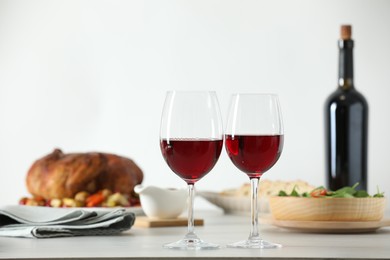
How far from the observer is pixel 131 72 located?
4.07m

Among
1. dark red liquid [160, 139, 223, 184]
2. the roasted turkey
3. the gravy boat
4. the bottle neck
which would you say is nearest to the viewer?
dark red liquid [160, 139, 223, 184]

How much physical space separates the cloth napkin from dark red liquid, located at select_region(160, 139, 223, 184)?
1.05 feet

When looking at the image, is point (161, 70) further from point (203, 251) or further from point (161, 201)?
point (203, 251)

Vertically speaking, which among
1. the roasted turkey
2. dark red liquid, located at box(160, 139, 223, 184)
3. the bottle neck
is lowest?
the roasted turkey

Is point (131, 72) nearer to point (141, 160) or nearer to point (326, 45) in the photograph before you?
point (141, 160)

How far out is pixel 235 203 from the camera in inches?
90.5

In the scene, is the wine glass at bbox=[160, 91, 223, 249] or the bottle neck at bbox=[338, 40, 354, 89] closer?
the wine glass at bbox=[160, 91, 223, 249]

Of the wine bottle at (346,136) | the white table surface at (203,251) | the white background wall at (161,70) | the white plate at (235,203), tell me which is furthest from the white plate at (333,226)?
the white background wall at (161,70)

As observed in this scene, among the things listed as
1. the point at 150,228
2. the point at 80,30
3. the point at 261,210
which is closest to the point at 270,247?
the point at 150,228

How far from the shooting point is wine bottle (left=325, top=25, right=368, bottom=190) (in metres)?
2.54

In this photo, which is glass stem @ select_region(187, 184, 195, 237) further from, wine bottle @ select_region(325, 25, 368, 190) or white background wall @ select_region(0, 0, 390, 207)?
white background wall @ select_region(0, 0, 390, 207)

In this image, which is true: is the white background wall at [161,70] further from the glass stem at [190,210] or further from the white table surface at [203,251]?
the glass stem at [190,210]

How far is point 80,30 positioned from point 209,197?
6.42 feet

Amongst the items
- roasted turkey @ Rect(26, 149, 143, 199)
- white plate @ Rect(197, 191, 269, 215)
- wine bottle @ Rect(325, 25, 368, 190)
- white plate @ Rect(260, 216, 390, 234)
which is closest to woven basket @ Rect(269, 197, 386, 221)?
white plate @ Rect(260, 216, 390, 234)
